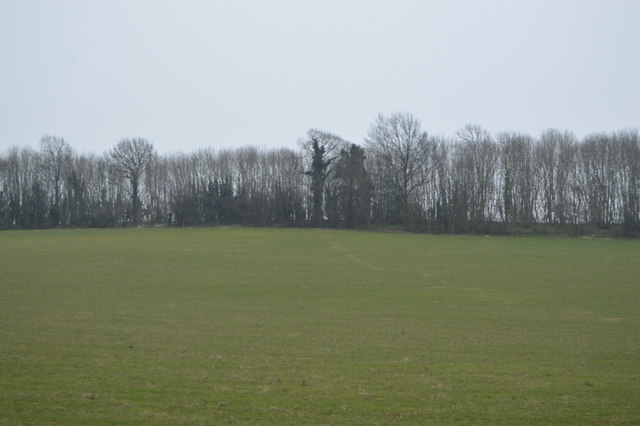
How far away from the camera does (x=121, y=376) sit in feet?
41.1

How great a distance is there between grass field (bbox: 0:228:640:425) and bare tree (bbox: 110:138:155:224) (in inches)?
2694

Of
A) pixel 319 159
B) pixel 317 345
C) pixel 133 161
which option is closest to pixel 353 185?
pixel 319 159

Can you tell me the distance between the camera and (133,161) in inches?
4350

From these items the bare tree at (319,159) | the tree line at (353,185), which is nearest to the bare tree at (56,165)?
the tree line at (353,185)

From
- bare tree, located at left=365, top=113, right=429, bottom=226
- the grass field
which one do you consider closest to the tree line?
bare tree, located at left=365, top=113, right=429, bottom=226

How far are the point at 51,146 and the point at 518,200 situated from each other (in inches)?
3687

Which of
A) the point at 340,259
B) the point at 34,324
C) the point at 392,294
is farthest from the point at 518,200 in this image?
the point at 34,324

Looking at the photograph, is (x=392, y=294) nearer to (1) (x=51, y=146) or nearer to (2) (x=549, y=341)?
(2) (x=549, y=341)

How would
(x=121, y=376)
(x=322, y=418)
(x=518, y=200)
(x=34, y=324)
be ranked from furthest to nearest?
(x=518, y=200) < (x=34, y=324) < (x=121, y=376) < (x=322, y=418)

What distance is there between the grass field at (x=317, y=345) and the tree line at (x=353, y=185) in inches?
2058

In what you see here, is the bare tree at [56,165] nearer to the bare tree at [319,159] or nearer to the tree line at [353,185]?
the tree line at [353,185]

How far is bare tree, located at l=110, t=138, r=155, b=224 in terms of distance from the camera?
109 m

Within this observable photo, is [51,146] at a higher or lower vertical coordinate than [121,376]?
higher

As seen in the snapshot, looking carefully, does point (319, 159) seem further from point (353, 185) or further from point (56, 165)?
point (56, 165)
